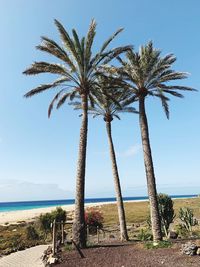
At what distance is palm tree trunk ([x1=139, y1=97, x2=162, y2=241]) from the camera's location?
19.0 meters

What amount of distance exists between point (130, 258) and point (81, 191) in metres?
5.77

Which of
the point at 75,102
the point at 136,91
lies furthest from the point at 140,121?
the point at 75,102

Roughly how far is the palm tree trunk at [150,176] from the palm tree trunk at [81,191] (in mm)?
3813

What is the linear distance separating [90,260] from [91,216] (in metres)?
17.1

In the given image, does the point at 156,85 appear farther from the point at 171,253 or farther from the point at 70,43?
the point at 171,253

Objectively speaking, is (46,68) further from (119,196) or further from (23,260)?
(23,260)

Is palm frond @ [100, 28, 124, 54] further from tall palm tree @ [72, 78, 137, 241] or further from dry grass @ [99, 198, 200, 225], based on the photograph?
dry grass @ [99, 198, 200, 225]


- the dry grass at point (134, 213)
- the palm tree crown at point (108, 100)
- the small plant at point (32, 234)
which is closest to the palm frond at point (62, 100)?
the palm tree crown at point (108, 100)

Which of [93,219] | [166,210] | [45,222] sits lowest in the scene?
[45,222]

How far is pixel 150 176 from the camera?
19797mm


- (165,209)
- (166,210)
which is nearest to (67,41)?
(165,209)

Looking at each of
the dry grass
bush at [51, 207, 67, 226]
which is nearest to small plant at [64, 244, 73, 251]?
bush at [51, 207, 67, 226]

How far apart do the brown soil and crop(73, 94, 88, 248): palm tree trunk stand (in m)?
1.07

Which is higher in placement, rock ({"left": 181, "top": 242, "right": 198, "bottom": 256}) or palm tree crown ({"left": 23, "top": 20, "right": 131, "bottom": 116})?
palm tree crown ({"left": 23, "top": 20, "right": 131, "bottom": 116})
